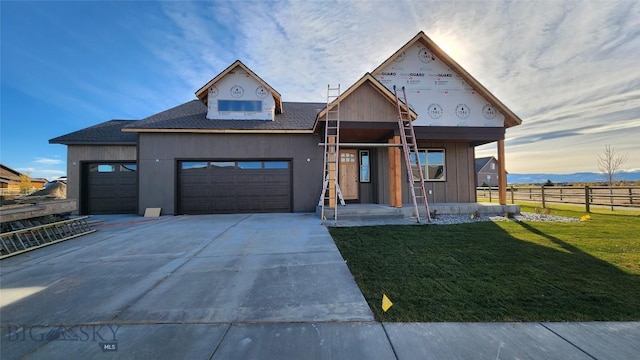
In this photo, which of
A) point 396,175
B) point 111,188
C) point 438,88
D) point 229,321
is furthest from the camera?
point 111,188

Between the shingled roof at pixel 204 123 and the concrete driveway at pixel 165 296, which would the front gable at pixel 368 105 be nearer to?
the shingled roof at pixel 204 123

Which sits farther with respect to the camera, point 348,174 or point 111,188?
point 111,188

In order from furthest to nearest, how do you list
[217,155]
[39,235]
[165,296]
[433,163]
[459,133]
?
[433,163] < [217,155] < [459,133] < [39,235] < [165,296]

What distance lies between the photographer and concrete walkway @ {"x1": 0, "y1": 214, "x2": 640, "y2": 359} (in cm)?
204

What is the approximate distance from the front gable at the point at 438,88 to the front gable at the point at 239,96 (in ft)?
16.6

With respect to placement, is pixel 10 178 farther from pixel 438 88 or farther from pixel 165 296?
pixel 438 88

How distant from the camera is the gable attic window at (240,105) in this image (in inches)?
444

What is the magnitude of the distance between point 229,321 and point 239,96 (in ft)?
35.1

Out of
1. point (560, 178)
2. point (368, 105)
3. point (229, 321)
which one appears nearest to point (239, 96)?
point (368, 105)

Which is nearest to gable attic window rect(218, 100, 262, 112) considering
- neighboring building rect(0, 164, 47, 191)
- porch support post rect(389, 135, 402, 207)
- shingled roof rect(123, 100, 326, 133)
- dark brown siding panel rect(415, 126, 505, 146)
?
shingled roof rect(123, 100, 326, 133)

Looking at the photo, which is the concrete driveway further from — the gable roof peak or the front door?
the gable roof peak

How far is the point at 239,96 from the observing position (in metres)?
11.4

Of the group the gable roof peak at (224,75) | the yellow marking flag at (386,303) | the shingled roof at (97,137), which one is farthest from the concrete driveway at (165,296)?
the gable roof peak at (224,75)

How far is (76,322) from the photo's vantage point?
2.53 m
